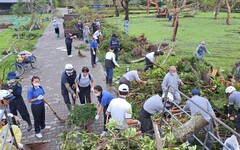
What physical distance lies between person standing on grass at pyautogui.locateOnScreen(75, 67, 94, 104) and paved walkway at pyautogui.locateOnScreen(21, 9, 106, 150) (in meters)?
0.94

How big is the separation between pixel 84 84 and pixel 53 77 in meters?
4.86

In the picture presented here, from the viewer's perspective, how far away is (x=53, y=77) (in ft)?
39.4

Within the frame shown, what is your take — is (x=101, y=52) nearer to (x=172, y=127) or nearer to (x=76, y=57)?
(x=76, y=57)

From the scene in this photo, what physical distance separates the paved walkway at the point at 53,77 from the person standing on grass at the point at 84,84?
94 cm

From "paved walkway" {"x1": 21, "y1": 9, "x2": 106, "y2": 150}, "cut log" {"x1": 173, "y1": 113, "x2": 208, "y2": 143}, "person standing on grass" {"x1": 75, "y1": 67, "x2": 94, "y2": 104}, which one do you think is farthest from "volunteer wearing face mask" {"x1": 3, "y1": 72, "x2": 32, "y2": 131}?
"cut log" {"x1": 173, "y1": 113, "x2": 208, "y2": 143}

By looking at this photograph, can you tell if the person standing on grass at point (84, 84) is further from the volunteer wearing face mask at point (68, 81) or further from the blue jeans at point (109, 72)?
the blue jeans at point (109, 72)

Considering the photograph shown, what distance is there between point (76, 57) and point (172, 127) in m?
12.1

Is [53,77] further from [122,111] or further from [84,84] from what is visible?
[122,111]

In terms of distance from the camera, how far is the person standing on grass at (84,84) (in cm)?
758

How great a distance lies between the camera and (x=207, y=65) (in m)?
10.5

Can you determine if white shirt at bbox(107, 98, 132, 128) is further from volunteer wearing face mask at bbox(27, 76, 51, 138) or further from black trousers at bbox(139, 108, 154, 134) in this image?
volunteer wearing face mask at bbox(27, 76, 51, 138)

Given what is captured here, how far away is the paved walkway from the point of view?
6938 millimetres

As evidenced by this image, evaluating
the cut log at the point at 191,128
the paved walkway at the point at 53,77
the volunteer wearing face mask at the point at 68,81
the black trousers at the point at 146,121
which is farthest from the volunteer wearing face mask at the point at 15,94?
the cut log at the point at 191,128

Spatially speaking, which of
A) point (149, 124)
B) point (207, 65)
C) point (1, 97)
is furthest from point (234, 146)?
point (207, 65)
